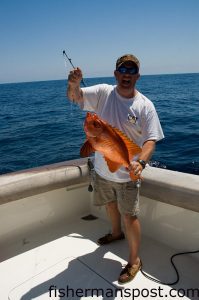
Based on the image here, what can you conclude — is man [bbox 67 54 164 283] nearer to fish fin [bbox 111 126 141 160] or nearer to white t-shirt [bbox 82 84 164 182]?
white t-shirt [bbox 82 84 164 182]

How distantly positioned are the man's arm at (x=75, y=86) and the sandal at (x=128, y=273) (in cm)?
181

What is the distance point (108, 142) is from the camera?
2.42m

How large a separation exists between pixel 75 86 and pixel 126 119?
0.58 metres

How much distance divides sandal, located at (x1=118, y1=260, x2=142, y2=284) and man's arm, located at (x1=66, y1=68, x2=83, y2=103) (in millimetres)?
1810

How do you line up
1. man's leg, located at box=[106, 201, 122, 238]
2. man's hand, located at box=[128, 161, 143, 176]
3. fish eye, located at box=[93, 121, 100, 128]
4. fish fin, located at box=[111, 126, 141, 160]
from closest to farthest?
fish eye, located at box=[93, 121, 100, 128], fish fin, located at box=[111, 126, 141, 160], man's hand, located at box=[128, 161, 143, 176], man's leg, located at box=[106, 201, 122, 238]

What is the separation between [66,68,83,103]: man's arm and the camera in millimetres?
2785

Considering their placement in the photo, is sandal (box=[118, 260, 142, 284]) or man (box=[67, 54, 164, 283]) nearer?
man (box=[67, 54, 164, 283])

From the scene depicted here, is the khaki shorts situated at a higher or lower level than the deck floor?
higher

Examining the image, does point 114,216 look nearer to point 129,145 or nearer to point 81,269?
point 81,269

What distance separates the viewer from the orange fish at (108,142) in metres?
2.35

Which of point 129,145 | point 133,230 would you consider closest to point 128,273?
point 133,230

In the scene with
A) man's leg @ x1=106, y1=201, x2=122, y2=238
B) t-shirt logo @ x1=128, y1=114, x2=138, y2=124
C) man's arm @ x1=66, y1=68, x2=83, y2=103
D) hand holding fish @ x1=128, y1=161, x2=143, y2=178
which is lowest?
man's leg @ x1=106, y1=201, x2=122, y2=238

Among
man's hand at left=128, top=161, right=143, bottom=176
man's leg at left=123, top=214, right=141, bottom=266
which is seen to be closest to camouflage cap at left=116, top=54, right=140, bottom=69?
man's hand at left=128, top=161, right=143, bottom=176

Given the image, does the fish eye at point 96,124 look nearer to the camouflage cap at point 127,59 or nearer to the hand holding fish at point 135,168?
the hand holding fish at point 135,168
